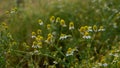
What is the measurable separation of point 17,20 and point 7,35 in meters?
1.23

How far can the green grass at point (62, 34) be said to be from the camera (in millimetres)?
2539

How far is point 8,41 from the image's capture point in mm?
2512

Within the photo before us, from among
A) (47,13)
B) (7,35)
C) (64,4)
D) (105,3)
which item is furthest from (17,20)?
(7,35)

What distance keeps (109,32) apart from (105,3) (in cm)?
62

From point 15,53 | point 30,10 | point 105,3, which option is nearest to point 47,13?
point 30,10

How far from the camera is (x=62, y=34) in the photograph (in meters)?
2.62

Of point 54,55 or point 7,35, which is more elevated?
point 7,35

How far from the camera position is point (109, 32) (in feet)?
10.9

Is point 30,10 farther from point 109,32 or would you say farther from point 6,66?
point 6,66

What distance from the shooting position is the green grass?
8.33ft

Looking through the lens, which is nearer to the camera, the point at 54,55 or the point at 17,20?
the point at 54,55

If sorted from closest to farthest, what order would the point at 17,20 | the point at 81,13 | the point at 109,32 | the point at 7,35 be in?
the point at 7,35 → the point at 109,32 → the point at 17,20 → the point at 81,13

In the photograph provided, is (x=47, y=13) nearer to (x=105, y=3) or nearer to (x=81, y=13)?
(x=81, y=13)

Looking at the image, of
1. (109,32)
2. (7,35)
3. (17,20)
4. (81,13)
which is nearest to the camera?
(7,35)
